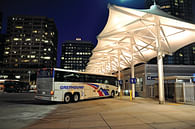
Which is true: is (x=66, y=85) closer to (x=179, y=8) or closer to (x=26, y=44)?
(x=179, y=8)

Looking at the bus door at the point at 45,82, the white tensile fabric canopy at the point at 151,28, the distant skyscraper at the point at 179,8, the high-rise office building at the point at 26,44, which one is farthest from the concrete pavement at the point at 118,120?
the high-rise office building at the point at 26,44

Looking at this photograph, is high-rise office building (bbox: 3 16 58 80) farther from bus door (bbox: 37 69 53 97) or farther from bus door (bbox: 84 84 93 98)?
bus door (bbox: 37 69 53 97)

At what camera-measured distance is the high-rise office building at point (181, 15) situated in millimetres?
91681

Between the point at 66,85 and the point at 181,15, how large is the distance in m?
108

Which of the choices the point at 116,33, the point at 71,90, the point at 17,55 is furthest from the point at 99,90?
the point at 17,55

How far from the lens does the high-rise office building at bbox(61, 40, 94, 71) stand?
6142 inches

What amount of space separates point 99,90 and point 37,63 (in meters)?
100

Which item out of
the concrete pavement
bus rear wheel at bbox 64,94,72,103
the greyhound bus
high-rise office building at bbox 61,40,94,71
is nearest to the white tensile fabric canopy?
the greyhound bus

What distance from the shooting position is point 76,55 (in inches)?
6225

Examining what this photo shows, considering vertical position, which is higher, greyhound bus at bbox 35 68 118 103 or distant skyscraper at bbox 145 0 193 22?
distant skyscraper at bbox 145 0 193 22

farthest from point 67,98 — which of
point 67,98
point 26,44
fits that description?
point 26,44

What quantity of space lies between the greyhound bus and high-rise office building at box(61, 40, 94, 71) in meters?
136

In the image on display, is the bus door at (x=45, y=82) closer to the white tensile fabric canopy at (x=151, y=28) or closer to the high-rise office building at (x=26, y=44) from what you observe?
the white tensile fabric canopy at (x=151, y=28)

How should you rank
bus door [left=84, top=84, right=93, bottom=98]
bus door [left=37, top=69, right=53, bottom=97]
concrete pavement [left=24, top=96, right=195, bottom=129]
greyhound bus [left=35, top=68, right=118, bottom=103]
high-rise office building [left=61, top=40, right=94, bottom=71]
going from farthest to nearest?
high-rise office building [left=61, top=40, right=94, bottom=71], bus door [left=84, top=84, right=93, bottom=98], greyhound bus [left=35, top=68, right=118, bottom=103], bus door [left=37, top=69, right=53, bottom=97], concrete pavement [left=24, top=96, right=195, bottom=129]
